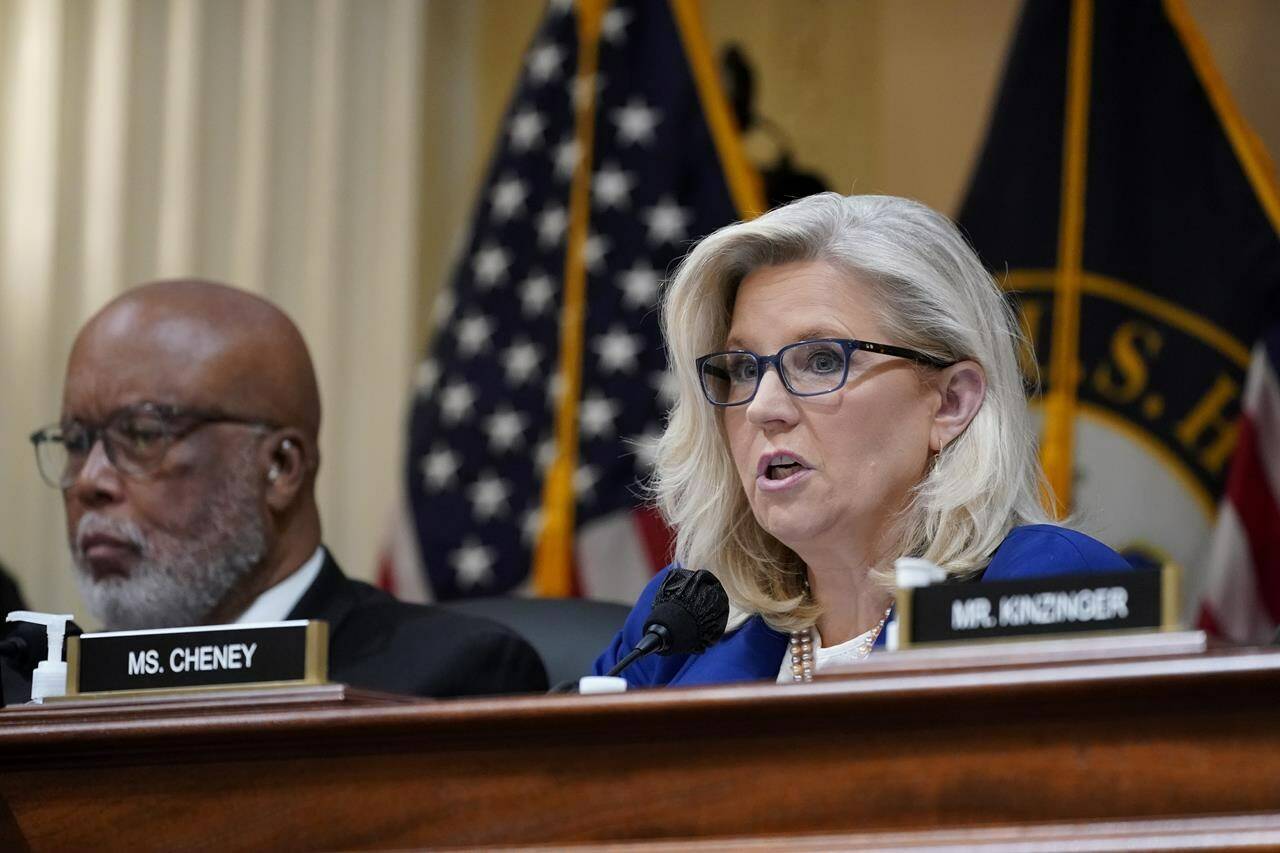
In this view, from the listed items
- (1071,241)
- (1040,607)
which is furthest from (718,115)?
(1040,607)

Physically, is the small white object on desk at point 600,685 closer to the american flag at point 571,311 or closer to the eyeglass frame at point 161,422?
the eyeglass frame at point 161,422

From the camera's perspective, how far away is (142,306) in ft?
10.1

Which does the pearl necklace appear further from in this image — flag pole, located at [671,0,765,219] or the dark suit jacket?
flag pole, located at [671,0,765,219]

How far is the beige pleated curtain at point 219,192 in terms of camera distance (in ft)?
17.0

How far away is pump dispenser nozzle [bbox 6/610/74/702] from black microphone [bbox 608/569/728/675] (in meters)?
0.56

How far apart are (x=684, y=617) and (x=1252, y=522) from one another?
2.54 m

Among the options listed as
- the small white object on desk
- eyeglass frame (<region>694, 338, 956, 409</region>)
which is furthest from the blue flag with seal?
the small white object on desk

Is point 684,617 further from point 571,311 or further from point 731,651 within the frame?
point 571,311

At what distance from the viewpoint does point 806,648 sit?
237 centimetres

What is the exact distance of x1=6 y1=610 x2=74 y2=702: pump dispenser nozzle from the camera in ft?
5.89

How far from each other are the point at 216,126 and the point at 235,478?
2.57 meters

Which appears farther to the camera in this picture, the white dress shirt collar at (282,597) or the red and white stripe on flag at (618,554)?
the red and white stripe on flag at (618,554)

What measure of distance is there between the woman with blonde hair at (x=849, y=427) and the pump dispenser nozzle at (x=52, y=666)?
0.78 metres

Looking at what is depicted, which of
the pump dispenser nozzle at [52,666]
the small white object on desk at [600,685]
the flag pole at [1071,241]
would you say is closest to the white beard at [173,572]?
the pump dispenser nozzle at [52,666]
